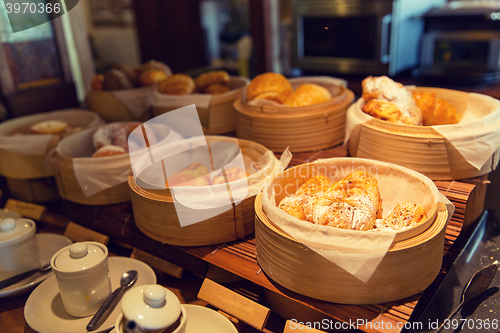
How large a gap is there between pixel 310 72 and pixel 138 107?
71.4 inches

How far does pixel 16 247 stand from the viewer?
3.94ft

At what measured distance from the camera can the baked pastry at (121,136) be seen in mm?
1706

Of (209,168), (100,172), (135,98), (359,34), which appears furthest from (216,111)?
(359,34)

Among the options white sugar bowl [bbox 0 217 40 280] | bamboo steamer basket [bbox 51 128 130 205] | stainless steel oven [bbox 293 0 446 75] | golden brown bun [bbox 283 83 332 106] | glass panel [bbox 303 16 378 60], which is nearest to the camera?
white sugar bowl [bbox 0 217 40 280]

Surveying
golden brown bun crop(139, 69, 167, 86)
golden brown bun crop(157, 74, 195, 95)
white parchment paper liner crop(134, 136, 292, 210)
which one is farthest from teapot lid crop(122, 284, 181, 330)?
golden brown bun crop(139, 69, 167, 86)

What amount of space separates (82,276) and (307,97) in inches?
45.5

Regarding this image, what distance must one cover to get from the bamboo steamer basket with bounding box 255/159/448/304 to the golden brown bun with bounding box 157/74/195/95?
1.26m

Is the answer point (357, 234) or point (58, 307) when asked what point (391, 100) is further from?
point (58, 307)

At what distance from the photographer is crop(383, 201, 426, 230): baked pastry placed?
102 cm

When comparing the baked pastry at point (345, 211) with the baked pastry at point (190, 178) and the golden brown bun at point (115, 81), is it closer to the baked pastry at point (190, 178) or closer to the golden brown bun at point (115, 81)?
the baked pastry at point (190, 178)

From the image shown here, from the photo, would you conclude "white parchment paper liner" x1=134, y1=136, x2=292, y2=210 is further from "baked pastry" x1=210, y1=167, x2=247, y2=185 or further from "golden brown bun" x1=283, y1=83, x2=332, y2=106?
"golden brown bun" x1=283, y1=83, x2=332, y2=106

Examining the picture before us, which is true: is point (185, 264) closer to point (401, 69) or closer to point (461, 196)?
point (461, 196)

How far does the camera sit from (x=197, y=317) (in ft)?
3.36

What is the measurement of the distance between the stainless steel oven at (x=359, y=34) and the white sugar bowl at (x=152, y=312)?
2.66m
